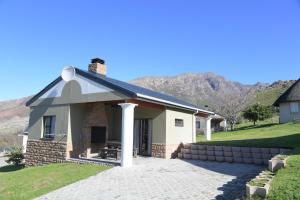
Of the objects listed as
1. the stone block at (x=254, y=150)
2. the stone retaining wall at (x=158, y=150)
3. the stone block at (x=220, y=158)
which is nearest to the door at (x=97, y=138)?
the stone retaining wall at (x=158, y=150)

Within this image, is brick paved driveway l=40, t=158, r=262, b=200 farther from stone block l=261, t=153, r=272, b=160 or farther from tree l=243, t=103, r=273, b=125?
tree l=243, t=103, r=273, b=125

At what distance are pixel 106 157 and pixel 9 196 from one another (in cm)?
630

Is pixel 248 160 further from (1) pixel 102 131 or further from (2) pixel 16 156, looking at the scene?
(2) pixel 16 156

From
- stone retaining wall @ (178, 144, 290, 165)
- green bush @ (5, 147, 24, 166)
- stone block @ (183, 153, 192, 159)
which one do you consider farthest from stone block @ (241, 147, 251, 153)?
green bush @ (5, 147, 24, 166)

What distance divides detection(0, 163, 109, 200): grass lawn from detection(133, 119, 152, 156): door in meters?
4.14

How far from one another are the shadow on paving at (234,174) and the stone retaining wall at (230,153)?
0.59m

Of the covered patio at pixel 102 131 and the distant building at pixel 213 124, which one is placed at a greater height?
the distant building at pixel 213 124

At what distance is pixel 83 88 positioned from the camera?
16094mm

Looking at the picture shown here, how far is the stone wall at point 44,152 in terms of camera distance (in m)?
16.5

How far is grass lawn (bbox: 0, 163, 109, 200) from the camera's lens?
10682 mm

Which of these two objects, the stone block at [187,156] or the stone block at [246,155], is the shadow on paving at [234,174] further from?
the stone block at [187,156]

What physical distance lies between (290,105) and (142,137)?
22.7 m

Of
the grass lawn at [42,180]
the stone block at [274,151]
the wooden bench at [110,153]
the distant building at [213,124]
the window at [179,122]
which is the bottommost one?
the grass lawn at [42,180]

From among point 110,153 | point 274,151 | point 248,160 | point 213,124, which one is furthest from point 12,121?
point 274,151
